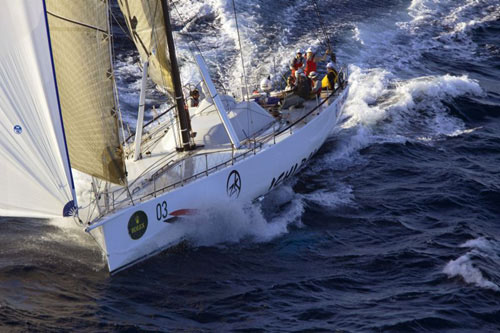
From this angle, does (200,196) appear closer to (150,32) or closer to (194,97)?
(150,32)

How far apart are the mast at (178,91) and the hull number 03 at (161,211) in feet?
7.92

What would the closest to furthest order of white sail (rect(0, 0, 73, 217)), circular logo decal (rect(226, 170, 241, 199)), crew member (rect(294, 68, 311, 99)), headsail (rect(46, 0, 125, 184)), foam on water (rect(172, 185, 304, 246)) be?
1. white sail (rect(0, 0, 73, 217))
2. headsail (rect(46, 0, 125, 184))
3. foam on water (rect(172, 185, 304, 246))
4. circular logo decal (rect(226, 170, 241, 199))
5. crew member (rect(294, 68, 311, 99))

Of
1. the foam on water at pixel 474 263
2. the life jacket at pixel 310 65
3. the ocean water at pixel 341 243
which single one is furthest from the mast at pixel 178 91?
the foam on water at pixel 474 263

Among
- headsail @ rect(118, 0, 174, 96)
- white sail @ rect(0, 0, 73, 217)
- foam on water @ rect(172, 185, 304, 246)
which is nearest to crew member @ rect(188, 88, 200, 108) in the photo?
headsail @ rect(118, 0, 174, 96)

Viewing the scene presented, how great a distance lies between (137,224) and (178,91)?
3434 millimetres

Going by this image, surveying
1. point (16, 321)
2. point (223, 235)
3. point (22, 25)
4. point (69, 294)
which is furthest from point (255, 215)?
point (22, 25)

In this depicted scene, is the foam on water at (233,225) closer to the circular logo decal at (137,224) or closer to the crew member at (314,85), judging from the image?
the circular logo decal at (137,224)

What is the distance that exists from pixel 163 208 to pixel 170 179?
Answer: 0.92 metres

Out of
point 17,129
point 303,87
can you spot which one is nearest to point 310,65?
point 303,87

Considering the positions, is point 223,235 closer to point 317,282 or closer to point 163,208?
point 163,208

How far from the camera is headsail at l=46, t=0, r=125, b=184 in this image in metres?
12.1

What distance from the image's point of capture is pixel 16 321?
11602 mm

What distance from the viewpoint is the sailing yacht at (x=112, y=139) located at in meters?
11.0

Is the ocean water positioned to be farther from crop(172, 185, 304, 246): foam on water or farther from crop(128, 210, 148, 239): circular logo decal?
crop(128, 210, 148, 239): circular logo decal
